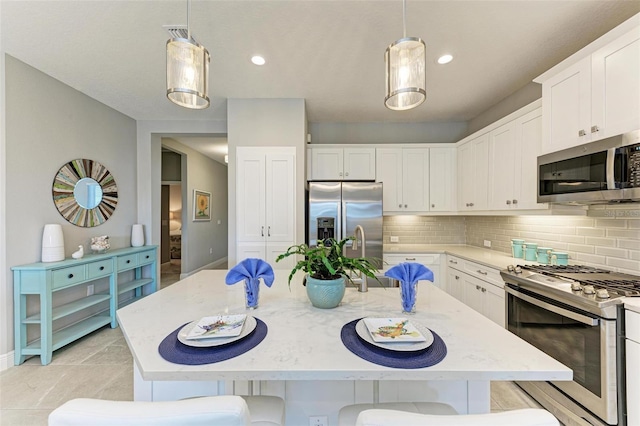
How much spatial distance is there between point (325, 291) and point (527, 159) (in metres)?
2.35

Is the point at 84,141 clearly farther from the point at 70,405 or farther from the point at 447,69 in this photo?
the point at 447,69

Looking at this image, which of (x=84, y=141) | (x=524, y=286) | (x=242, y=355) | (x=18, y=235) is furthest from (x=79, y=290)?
(x=524, y=286)

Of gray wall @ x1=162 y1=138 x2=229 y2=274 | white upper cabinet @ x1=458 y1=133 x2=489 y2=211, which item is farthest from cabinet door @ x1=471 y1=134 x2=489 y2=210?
gray wall @ x1=162 y1=138 x2=229 y2=274

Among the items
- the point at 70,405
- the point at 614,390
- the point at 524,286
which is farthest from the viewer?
the point at 524,286

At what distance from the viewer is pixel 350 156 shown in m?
3.79

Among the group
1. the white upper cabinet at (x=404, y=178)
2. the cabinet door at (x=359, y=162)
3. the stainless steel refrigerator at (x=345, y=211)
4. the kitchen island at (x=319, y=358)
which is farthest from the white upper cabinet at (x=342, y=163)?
the kitchen island at (x=319, y=358)

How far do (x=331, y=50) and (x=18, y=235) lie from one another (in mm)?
3225

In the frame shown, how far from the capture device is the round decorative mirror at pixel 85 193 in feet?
9.44

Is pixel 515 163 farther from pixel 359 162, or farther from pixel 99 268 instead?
pixel 99 268

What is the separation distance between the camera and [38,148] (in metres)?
2.62

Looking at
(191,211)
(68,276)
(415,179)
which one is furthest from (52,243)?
(415,179)

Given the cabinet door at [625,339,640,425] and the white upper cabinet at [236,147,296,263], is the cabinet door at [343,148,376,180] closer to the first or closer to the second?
the white upper cabinet at [236,147,296,263]

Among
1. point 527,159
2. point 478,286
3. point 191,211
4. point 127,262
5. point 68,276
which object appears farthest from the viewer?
point 191,211

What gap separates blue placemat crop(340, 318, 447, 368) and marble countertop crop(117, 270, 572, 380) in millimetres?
21
